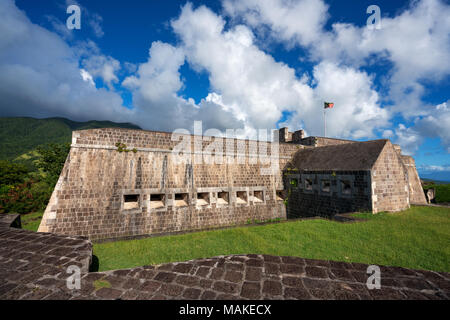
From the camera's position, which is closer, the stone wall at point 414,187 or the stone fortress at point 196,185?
the stone fortress at point 196,185

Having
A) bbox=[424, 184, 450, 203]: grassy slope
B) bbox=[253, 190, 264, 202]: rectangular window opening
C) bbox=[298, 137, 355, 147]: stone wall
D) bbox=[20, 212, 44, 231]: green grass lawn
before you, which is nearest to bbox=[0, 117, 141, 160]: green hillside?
bbox=[20, 212, 44, 231]: green grass lawn

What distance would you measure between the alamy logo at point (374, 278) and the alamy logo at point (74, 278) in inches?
180

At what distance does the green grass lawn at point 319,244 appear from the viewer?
191 inches

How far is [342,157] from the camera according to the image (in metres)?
11.1

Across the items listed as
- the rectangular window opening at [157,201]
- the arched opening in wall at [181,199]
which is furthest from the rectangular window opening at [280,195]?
the rectangular window opening at [157,201]

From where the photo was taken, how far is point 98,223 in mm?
8336

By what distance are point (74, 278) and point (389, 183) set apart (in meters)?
12.9

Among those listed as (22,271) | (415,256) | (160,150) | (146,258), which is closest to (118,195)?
(160,150)

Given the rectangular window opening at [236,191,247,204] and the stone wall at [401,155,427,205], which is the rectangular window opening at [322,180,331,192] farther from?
the stone wall at [401,155,427,205]

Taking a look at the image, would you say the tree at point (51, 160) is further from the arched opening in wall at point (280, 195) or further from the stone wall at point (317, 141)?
the stone wall at point (317, 141)

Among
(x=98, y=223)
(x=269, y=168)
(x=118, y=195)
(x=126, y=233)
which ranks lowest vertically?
(x=126, y=233)

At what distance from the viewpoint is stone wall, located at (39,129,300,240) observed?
26.8 feet
